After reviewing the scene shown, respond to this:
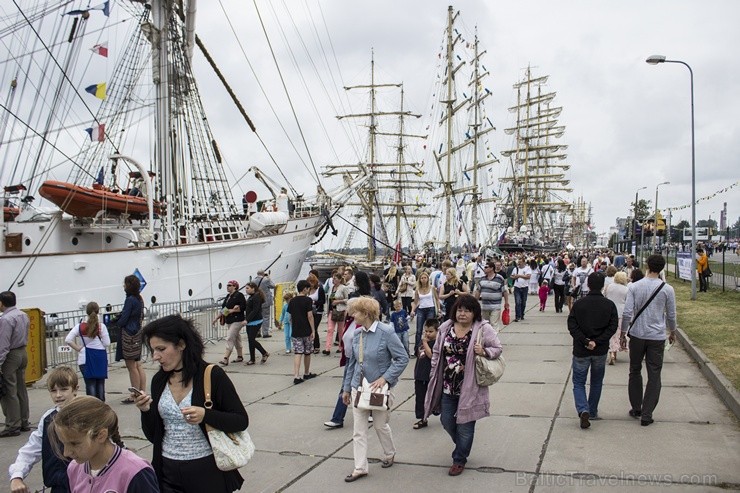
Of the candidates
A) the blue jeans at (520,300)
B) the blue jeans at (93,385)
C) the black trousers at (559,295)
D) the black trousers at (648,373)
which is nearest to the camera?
the black trousers at (648,373)

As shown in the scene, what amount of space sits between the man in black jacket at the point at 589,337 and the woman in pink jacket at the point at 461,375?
1740 mm

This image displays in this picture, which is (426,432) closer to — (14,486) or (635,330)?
(635,330)

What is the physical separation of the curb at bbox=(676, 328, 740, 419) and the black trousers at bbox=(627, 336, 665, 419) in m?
0.98

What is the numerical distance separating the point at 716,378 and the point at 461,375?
483cm

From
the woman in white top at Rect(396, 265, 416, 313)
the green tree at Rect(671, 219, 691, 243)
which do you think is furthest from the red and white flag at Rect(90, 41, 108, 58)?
the green tree at Rect(671, 219, 691, 243)

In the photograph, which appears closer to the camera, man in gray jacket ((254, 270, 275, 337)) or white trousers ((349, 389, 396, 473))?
white trousers ((349, 389, 396, 473))

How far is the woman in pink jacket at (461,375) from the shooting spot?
212 inches

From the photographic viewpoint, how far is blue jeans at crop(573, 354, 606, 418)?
6.80 m

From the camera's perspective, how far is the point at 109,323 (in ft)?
39.8

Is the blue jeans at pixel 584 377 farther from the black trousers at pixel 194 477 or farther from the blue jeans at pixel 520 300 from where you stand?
the blue jeans at pixel 520 300

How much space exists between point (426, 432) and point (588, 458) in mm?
1804

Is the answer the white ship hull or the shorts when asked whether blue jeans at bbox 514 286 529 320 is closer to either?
the shorts

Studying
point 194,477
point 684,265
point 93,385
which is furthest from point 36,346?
point 684,265

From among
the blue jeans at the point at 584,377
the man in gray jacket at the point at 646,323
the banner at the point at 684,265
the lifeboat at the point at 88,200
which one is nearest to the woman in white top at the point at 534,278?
the banner at the point at 684,265
